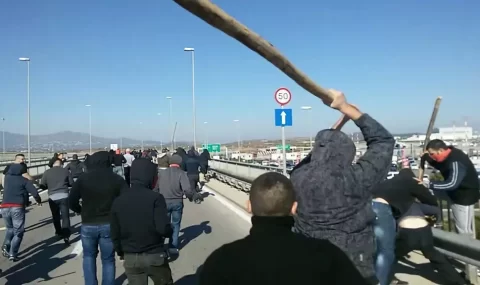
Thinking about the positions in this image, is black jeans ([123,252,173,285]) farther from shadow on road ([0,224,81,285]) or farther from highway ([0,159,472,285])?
shadow on road ([0,224,81,285])

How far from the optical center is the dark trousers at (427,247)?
5.77 metres

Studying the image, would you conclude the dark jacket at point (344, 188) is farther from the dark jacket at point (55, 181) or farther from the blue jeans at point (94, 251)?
the dark jacket at point (55, 181)

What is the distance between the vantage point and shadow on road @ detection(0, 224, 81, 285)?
776cm

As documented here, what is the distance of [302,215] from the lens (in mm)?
3418

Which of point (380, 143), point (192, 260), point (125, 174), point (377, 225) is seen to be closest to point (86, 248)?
point (192, 260)

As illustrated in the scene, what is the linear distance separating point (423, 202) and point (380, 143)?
2.72 m

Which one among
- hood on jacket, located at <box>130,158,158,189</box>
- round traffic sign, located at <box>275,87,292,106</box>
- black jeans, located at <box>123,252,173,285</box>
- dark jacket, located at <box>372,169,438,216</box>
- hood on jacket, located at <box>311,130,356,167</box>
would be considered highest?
round traffic sign, located at <box>275,87,292,106</box>

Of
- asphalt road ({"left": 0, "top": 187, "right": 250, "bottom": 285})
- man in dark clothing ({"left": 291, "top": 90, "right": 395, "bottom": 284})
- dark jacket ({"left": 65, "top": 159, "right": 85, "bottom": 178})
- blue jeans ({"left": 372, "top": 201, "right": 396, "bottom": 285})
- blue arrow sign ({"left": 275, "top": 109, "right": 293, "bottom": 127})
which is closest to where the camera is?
man in dark clothing ({"left": 291, "top": 90, "right": 395, "bottom": 284})

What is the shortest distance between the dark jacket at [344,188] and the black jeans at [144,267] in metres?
2.15

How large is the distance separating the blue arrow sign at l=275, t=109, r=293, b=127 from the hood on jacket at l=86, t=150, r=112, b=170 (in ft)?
23.2

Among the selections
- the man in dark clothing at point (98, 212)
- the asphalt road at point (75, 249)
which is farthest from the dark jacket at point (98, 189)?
the asphalt road at point (75, 249)

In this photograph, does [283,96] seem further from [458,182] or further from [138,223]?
[138,223]

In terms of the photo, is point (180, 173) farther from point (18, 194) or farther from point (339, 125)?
point (339, 125)

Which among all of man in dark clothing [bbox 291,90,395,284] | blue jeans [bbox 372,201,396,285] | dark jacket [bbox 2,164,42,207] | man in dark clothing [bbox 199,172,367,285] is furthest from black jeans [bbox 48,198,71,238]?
man in dark clothing [bbox 199,172,367,285]
